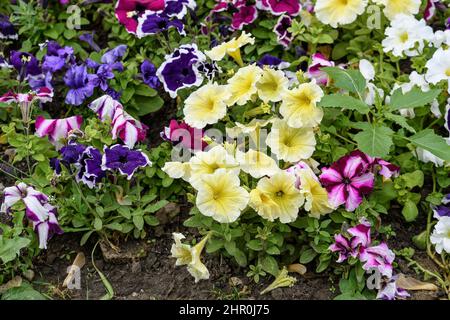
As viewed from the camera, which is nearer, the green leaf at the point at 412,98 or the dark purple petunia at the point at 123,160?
the green leaf at the point at 412,98

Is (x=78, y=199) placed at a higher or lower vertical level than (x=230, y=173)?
lower

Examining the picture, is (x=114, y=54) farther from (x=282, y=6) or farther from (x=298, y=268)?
(x=298, y=268)

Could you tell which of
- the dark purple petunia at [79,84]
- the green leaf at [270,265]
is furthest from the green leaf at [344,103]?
the dark purple petunia at [79,84]

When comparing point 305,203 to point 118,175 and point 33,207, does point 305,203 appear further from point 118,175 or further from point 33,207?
point 33,207

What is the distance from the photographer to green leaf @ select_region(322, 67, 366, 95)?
129 inches

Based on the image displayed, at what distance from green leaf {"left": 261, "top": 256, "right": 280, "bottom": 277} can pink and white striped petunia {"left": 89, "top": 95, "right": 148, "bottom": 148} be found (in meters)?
0.79

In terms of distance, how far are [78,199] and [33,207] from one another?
0.25 metres

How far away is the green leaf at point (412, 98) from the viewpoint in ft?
10.3

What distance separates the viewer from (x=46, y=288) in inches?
127

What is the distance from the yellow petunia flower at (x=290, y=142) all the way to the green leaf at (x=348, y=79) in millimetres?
245

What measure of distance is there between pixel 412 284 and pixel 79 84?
181 centimetres

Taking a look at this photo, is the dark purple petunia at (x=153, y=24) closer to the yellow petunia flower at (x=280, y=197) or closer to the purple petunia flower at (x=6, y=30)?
the purple petunia flower at (x=6, y=30)

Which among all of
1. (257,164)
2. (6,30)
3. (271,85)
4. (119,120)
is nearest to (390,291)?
(257,164)

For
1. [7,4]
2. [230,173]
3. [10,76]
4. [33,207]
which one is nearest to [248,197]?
[230,173]
